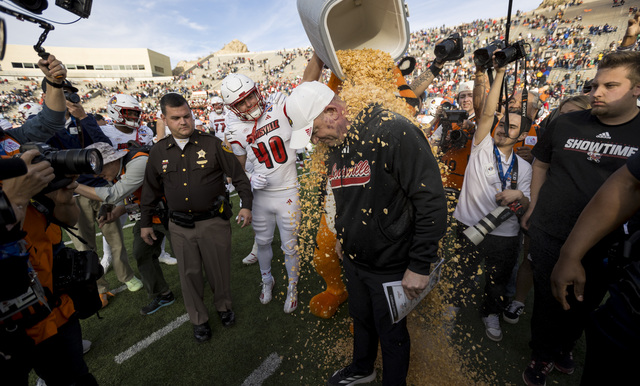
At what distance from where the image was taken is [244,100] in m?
3.40

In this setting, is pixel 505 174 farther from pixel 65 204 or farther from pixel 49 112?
pixel 49 112

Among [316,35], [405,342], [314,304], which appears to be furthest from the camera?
[314,304]

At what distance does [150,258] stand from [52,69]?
2.22 m

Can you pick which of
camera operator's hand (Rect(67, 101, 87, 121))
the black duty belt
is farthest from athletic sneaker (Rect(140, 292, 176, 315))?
camera operator's hand (Rect(67, 101, 87, 121))

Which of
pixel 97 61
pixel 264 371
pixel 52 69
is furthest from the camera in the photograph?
pixel 97 61

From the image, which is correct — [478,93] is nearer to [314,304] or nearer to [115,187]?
[314,304]

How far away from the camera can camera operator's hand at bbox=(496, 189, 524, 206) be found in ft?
8.78

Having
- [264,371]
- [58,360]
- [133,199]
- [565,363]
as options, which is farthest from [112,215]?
[565,363]

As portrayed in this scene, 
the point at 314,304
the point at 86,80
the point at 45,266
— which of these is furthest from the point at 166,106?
the point at 86,80

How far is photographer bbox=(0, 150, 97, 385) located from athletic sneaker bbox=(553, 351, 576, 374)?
12.5 ft

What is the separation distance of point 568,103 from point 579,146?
1354mm

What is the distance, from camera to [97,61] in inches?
1989

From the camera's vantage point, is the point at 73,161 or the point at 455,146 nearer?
the point at 73,161

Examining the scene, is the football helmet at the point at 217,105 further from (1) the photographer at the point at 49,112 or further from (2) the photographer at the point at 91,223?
(1) the photographer at the point at 49,112
